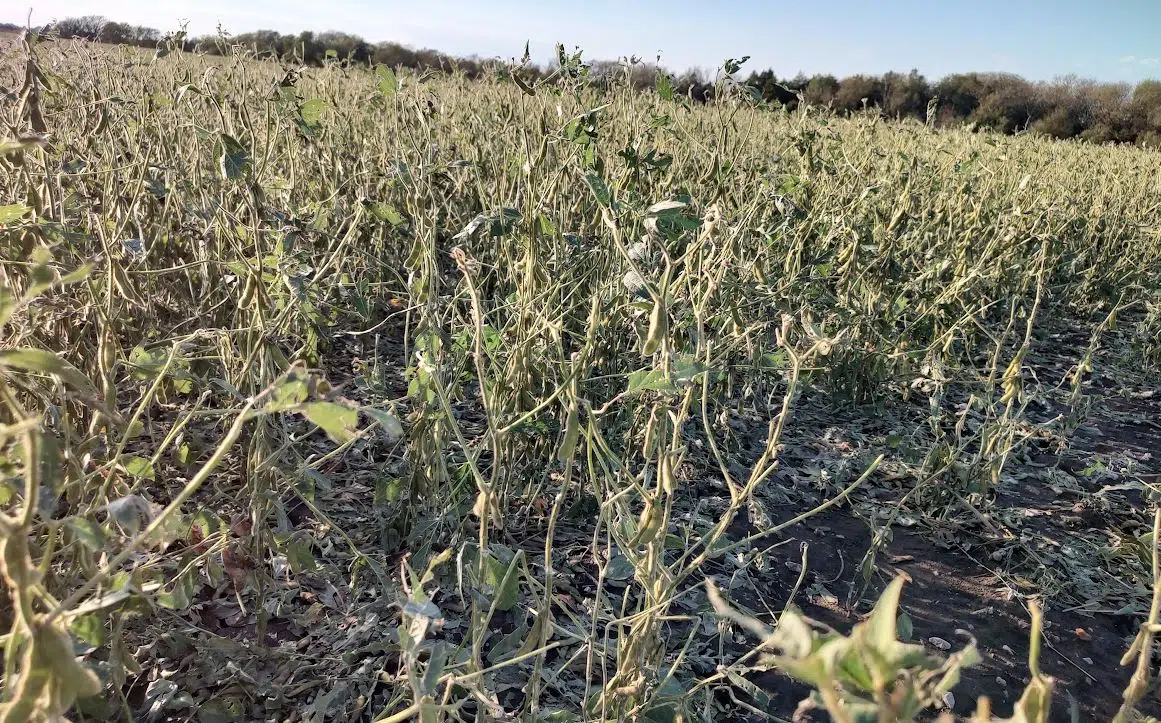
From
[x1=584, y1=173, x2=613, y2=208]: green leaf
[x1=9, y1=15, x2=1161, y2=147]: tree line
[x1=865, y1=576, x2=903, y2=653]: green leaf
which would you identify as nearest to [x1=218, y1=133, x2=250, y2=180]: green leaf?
[x1=584, y1=173, x2=613, y2=208]: green leaf

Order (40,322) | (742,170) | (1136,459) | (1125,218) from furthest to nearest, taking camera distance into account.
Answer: (1125,218) → (742,170) → (1136,459) → (40,322)

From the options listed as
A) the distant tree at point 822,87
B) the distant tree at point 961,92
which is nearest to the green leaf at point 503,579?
the distant tree at point 822,87

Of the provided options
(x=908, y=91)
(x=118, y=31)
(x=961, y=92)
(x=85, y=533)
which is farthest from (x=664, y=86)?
(x=961, y=92)

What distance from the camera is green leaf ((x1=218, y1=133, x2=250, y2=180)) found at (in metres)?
1.24

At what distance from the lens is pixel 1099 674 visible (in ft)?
5.49

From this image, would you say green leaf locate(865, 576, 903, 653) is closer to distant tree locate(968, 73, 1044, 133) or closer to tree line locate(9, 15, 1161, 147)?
tree line locate(9, 15, 1161, 147)

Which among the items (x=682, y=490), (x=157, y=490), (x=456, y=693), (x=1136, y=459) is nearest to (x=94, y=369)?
(x=157, y=490)

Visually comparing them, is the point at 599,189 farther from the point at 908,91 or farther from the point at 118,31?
the point at 908,91

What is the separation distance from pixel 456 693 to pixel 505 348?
817mm

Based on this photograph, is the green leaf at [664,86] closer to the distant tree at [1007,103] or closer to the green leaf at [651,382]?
the green leaf at [651,382]

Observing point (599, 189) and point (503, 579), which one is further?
point (599, 189)

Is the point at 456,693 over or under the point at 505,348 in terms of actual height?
under

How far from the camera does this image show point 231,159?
127cm

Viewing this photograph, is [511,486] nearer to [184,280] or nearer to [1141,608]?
[184,280]
